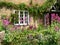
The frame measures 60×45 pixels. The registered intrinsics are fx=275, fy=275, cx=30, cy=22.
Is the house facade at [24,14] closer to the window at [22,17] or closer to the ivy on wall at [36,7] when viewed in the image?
the window at [22,17]

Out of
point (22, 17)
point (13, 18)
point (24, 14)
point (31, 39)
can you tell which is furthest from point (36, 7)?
point (31, 39)

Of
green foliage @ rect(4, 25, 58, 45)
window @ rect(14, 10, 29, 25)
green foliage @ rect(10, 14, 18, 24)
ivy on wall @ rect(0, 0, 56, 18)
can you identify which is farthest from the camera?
ivy on wall @ rect(0, 0, 56, 18)

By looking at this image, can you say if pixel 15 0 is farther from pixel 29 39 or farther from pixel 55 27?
pixel 29 39

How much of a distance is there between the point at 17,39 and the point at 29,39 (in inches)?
21.2

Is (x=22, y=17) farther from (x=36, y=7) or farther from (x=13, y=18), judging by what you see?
(x=36, y=7)

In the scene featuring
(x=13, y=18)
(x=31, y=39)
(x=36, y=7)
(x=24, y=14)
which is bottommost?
Answer: (x=31, y=39)

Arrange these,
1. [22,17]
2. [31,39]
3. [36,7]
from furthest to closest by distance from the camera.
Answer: [36,7]
[22,17]
[31,39]

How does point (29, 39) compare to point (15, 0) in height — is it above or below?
below

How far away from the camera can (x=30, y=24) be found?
20906 mm

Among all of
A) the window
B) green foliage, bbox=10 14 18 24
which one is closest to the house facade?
the window

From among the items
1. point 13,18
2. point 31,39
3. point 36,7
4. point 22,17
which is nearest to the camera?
point 31,39

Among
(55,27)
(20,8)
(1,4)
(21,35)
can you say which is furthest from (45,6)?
(21,35)

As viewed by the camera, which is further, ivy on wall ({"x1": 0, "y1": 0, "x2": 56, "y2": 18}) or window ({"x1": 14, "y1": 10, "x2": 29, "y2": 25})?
ivy on wall ({"x1": 0, "y1": 0, "x2": 56, "y2": 18})

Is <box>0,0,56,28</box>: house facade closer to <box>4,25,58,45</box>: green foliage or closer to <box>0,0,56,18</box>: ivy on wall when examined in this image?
<box>0,0,56,18</box>: ivy on wall
